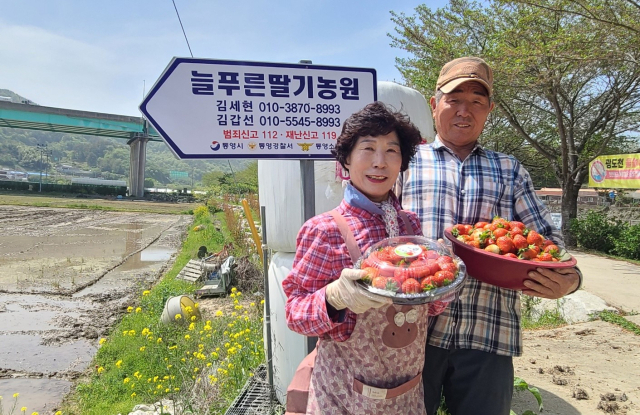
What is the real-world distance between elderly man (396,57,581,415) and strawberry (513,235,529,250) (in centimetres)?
28

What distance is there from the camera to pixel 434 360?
172 centimetres

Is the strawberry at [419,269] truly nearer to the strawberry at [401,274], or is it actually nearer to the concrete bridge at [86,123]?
the strawberry at [401,274]

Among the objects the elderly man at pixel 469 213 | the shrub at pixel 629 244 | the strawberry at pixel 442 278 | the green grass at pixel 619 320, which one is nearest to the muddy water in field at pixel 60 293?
the elderly man at pixel 469 213

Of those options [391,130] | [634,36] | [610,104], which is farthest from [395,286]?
[610,104]

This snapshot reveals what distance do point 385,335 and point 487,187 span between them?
0.77 meters

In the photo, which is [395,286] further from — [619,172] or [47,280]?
[619,172]

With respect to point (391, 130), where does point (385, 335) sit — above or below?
below

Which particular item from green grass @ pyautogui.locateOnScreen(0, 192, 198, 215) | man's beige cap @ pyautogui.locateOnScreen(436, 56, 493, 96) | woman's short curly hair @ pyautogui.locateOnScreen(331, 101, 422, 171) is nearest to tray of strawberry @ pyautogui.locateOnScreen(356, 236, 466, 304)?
woman's short curly hair @ pyautogui.locateOnScreen(331, 101, 422, 171)

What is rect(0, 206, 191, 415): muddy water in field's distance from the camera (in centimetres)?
549

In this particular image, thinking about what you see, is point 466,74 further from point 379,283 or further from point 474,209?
point 379,283

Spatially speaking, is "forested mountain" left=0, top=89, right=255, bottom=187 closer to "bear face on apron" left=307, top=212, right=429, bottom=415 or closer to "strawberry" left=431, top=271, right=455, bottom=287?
"bear face on apron" left=307, top=212, right=429, bottom=415

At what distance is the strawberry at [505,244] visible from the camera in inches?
56.4

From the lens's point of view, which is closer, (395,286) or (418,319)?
(395,286)

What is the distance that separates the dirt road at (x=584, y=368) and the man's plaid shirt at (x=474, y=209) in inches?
67.3
